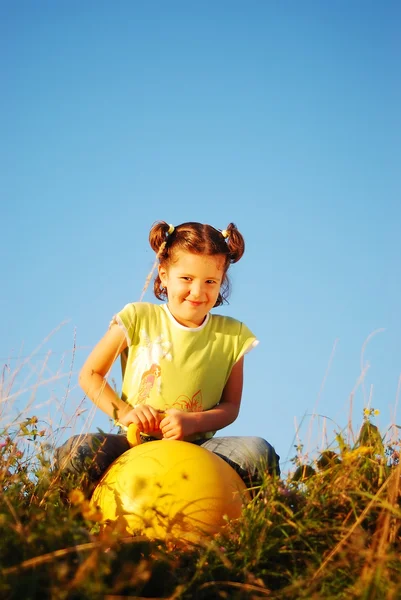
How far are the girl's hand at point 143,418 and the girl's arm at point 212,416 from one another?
6cm

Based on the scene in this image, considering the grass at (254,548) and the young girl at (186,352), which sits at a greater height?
the young girl at (186,352)

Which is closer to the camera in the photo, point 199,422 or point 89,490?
point 89,490

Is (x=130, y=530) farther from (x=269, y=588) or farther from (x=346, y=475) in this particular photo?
(x=346, y=475)

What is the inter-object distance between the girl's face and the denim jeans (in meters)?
1.01

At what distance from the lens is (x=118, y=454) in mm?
4887

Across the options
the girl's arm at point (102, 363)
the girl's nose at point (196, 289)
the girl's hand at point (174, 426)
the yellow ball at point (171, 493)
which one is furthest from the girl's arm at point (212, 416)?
the girl's nose at point (196, 289)

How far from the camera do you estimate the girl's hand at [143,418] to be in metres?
4.72

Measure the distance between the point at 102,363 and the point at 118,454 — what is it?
30.6 inches

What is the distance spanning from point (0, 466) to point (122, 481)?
2.99 feet

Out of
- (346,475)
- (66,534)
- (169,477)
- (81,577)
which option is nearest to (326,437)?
(346,475)

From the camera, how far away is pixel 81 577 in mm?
2645

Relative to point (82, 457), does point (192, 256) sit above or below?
above

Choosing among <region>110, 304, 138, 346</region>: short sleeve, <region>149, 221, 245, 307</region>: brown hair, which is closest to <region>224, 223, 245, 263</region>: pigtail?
<region>149, 221, 245, 307</region>: brown hair

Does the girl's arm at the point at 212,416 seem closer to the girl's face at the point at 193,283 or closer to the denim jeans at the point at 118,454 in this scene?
the denim jeans at the point at 118,454
